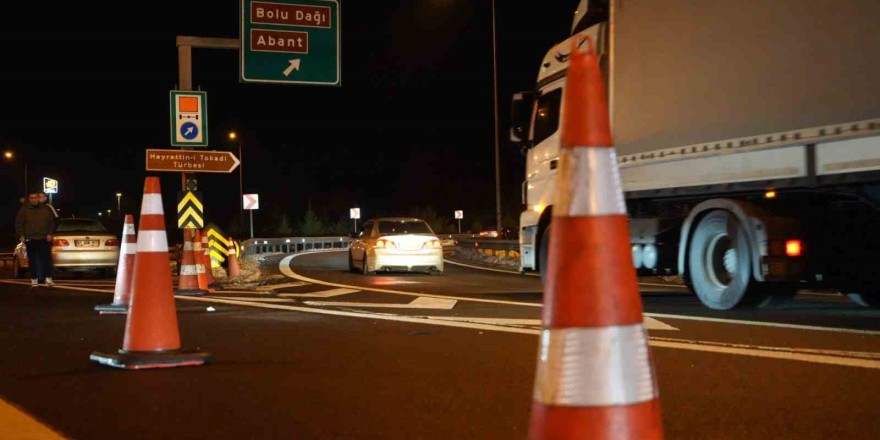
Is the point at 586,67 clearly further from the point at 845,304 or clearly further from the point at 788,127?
the point at 845,304

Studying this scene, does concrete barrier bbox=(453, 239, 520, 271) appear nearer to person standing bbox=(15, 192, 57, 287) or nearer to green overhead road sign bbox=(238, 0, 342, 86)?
green overhead road sign bbox=(238, 0, 342, 86)

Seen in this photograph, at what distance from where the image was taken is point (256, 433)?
5.26 m

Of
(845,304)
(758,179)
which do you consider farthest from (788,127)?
(845,304)

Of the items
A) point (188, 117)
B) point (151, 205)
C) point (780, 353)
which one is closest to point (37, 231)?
point (188, 117)

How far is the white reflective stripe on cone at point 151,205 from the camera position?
802cm

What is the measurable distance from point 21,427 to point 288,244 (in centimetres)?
4466

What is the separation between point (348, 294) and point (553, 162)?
369 cm

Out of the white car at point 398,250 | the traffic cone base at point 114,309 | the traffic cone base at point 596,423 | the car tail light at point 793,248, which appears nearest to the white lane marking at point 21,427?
the traffic cone base at point 596,423

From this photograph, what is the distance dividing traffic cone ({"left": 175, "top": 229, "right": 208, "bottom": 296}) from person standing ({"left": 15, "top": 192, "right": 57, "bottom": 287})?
299 centimetres

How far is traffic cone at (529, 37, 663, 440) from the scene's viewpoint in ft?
10.0

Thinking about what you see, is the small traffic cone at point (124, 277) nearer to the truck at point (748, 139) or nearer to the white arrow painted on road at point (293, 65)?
the truck at point (748, 139)

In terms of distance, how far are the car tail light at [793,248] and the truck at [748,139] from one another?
0.04ft

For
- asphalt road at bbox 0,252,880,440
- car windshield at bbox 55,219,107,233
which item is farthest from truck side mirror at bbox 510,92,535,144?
car windshield at bbox 55,219,107,233

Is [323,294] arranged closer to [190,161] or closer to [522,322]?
[190,161]
